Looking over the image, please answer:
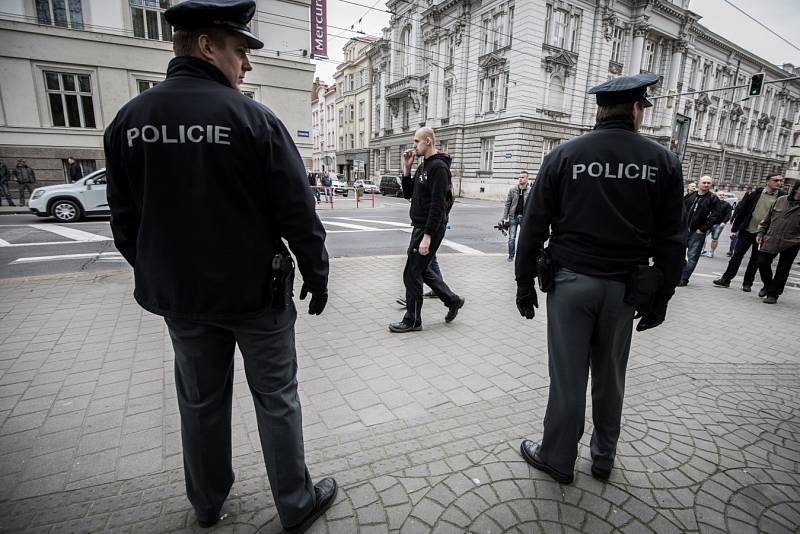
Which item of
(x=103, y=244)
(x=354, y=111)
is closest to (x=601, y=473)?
(x=103, y=244)

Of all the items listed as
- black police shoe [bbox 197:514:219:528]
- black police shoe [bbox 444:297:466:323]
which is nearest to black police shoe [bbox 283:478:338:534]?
black police shoe [bbox 197:514:219:528]

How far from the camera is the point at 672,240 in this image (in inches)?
85.2

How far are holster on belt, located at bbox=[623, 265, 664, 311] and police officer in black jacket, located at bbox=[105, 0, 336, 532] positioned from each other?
5.17ft

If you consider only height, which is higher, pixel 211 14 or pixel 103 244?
pixel 211 14

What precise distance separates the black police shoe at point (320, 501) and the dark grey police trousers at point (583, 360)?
1.26 metres

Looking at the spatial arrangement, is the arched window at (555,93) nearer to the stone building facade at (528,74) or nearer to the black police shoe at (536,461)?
the stone building facade at (528,74)

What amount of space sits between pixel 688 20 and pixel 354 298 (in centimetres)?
4564

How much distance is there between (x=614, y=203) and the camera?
208 centimetres

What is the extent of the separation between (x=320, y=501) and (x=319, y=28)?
24.1 metres

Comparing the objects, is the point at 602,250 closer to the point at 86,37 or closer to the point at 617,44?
the point at 86,37

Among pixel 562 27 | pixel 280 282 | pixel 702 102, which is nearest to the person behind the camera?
pixel 280 282

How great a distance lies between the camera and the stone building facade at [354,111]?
163ft

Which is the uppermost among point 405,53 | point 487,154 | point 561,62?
Result: point 405,53

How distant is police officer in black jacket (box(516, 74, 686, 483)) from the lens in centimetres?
208
